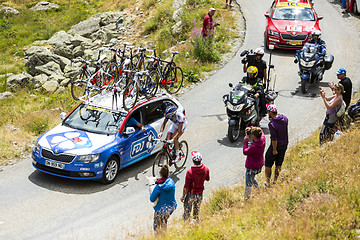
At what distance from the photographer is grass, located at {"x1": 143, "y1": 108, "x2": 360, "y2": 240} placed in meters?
6.95

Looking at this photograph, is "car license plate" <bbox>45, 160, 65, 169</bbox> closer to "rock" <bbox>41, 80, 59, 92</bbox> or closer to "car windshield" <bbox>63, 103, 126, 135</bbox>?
"car windshield" <bbox>63, 103, 126, 135</bbox>

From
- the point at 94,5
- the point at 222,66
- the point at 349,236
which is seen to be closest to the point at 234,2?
the point at 222,66

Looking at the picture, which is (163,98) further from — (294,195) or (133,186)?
(294,195)

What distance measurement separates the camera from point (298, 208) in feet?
24.9

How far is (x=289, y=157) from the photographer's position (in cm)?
→ 1212

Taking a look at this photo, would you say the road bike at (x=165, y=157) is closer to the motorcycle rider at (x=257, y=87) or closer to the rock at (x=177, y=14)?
the motorcycle rider at (x=257, y=87)

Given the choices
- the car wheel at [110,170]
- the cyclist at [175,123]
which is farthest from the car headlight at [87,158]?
the cyclist at [175,123]

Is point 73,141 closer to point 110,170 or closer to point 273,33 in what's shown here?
point 110,170

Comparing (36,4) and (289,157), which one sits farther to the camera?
(36,4)

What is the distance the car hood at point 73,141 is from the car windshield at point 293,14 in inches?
556

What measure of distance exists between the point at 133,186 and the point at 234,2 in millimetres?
21195

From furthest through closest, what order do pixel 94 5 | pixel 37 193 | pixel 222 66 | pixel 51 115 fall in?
1. pixel 94 5
2. pixel 222 66
3. pixel 51 115
4. pixel 37 193

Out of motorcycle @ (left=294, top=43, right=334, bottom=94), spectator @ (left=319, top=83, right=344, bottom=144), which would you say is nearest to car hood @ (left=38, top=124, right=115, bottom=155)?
spectator @ (left=319, top=83, right=344, bottom=144)

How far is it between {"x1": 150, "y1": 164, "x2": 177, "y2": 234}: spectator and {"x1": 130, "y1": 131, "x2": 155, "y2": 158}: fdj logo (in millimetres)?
3981
